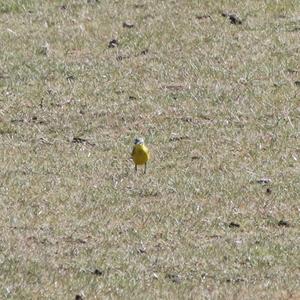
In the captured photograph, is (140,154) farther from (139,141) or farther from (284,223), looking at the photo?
(284,223)

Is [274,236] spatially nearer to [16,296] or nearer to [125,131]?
[16,296]

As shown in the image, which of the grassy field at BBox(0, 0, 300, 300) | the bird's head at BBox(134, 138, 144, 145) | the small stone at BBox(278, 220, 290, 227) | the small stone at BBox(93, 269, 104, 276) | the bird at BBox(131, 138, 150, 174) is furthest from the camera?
the bird's head at BBox(134, 138, 144, 145)

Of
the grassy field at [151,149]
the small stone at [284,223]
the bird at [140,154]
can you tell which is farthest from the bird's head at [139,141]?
the small stone at [284,223]

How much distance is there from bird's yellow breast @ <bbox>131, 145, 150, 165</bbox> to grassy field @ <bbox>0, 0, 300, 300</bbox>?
0.17 m

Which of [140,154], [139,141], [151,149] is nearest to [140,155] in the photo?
[140,154]

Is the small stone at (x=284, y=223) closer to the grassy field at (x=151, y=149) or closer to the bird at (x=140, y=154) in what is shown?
the grassy field at (x=151, y=149)

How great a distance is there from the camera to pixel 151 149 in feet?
48.0

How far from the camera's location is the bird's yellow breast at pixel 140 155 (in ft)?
44.2

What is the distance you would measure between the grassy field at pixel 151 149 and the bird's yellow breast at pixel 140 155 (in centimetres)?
17

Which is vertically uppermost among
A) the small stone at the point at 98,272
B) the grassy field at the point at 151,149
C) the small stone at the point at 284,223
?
the small stone at the point at 98,272

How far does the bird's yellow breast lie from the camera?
44.2 feet

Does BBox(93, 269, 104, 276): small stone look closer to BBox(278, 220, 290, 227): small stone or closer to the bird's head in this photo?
BBox(278, 220, 290, 227): small stone

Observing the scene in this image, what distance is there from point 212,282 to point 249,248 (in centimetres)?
83

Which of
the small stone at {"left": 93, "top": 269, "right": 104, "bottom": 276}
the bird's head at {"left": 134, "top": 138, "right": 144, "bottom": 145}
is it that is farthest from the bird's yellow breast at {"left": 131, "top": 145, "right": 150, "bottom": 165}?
the small stone at {"left": 93, "top": 269, "right": 104, "bottom": 276}
